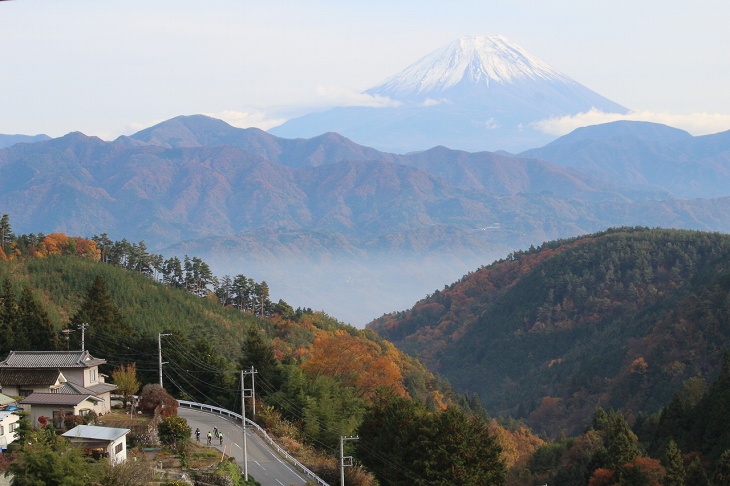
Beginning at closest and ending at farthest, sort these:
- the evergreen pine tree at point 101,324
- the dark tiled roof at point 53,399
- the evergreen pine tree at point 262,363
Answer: the dark tiled roof at point 53,399 < the evergreen pine tree at point 262,363 < the evergreen pine tree at point 101,324

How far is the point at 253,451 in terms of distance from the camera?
114ft

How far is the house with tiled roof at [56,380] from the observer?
3494 cm

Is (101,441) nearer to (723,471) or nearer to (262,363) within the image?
(262,363)

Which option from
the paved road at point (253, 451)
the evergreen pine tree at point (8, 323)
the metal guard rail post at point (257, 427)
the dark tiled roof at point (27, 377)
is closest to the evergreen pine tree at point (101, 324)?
the evergreen pine tree at point (8, 323)

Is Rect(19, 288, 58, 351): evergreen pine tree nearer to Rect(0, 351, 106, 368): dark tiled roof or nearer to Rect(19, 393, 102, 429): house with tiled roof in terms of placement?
Rect(0, 351, 106, 368): dark tiled roof

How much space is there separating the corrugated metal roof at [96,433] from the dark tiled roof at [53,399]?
409cm

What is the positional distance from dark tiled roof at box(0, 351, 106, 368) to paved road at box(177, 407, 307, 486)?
5.16 m

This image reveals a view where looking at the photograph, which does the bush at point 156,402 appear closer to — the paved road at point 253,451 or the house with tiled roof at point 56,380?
the paved road at point 253,451

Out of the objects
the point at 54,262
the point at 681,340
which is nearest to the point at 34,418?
the point at 54,262

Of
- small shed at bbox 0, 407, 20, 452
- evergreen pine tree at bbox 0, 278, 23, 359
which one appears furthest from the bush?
evergreen pine tree at bbox 0, 278, 23, 359

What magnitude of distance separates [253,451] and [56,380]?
330 inches

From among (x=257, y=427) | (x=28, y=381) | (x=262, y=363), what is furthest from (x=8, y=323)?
(x=257, y=427)

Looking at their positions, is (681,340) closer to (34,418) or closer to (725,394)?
(725,394)

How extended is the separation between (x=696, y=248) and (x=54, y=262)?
3261 inches
